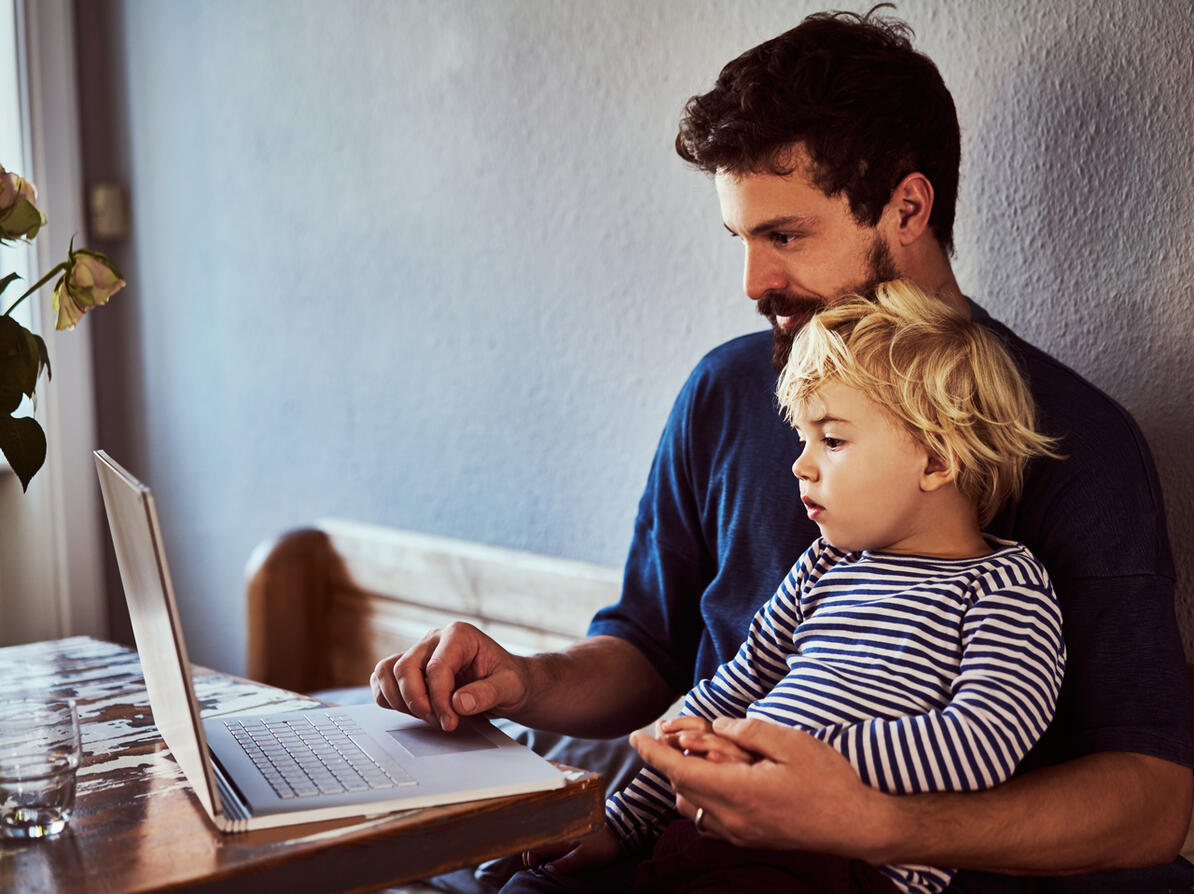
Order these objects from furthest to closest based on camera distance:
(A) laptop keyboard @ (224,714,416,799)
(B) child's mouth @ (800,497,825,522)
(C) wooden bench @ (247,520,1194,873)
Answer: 1. (C) wooden bench @ (247,520,1194,873)
2. (B) child's mouth @ (800,497,825,522)
3. (A) laptop keyboard @ (224,714,416,799)

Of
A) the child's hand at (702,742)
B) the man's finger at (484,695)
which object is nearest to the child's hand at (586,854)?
the man's finger at (484,695)

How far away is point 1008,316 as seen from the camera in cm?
149

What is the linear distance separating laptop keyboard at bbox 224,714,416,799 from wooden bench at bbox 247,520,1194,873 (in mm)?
888

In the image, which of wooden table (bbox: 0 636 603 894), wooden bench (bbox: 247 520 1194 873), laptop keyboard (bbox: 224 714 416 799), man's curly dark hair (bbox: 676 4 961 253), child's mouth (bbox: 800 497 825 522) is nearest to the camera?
wooden table (bbox: 0 636 603 894)

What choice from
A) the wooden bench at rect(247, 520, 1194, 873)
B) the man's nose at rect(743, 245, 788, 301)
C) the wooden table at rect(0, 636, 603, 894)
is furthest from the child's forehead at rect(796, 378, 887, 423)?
the wooden bench at rect(247, 520, 1194, 873)

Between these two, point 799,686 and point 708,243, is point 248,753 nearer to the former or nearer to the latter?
point 799,686

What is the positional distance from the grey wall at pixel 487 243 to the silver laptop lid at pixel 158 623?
84 centimetres

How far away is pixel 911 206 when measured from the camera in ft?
4.42

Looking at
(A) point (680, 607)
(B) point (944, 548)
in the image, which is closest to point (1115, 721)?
(B) point (944, 548)

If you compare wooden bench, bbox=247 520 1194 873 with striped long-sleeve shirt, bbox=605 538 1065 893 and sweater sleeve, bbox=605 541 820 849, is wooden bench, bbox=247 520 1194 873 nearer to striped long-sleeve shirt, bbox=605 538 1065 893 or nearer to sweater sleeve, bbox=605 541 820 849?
sweater sleeve, bbox=605 541 820 849

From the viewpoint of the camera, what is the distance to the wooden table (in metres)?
0.78

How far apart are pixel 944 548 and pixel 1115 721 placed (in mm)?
208

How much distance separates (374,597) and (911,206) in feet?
4.51

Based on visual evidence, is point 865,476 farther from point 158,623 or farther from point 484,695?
point 158,623
